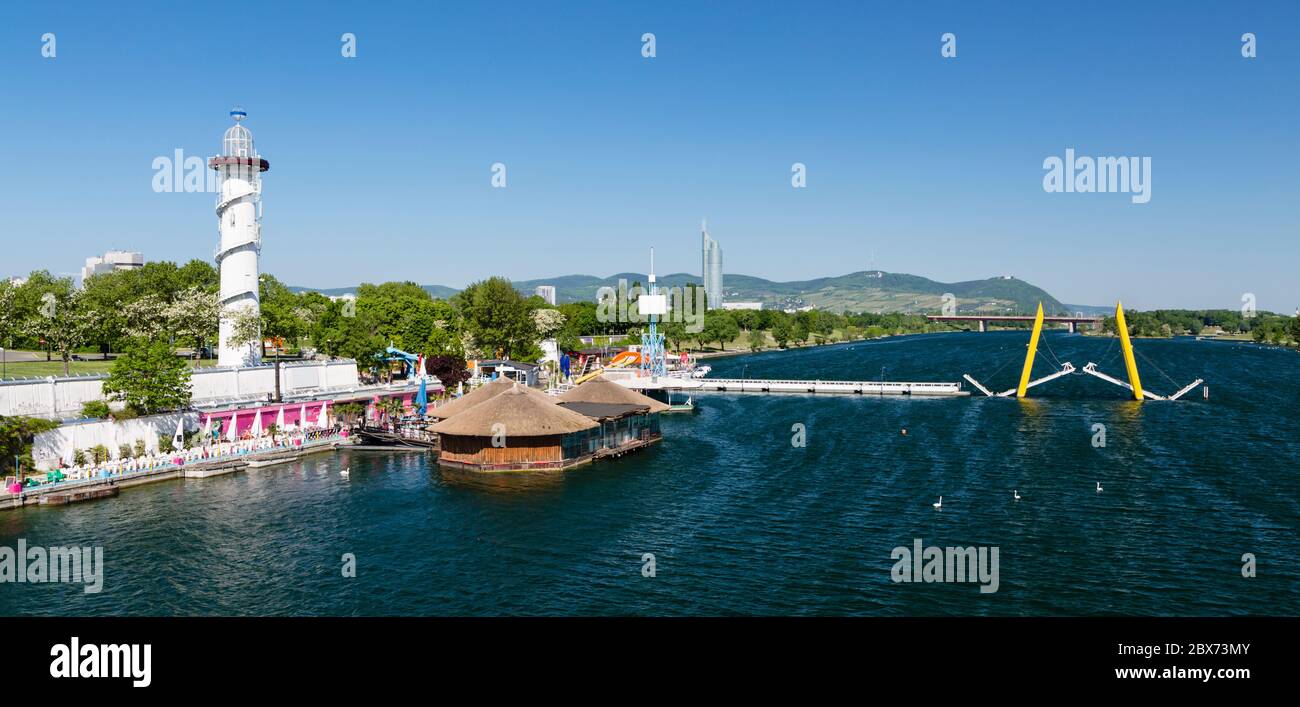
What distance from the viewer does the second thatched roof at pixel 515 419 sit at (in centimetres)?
5341

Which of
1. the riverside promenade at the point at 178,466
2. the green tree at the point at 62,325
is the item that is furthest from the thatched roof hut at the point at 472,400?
the green tree at the point at 62,325

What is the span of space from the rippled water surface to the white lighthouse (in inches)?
1016

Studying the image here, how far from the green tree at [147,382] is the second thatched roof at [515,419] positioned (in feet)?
60.0

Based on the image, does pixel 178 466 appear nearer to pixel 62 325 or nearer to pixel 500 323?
pixel 62 325

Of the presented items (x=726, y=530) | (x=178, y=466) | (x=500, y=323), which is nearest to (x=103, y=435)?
(x=178, y=466)

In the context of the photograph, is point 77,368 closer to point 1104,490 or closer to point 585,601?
point 585,601

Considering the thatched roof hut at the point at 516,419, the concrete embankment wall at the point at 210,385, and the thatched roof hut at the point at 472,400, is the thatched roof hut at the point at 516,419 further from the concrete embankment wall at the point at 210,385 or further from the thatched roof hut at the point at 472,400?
the concrete embankment wall at the point at 210,385

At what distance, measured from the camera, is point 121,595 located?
30547 mm

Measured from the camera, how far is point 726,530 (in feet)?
131

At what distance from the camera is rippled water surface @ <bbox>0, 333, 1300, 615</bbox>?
30.4 metres

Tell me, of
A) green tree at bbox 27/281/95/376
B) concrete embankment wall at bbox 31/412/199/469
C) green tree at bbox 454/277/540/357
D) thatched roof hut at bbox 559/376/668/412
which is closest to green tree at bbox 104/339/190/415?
concrete embankment wall at bbox 31/412/199/469
